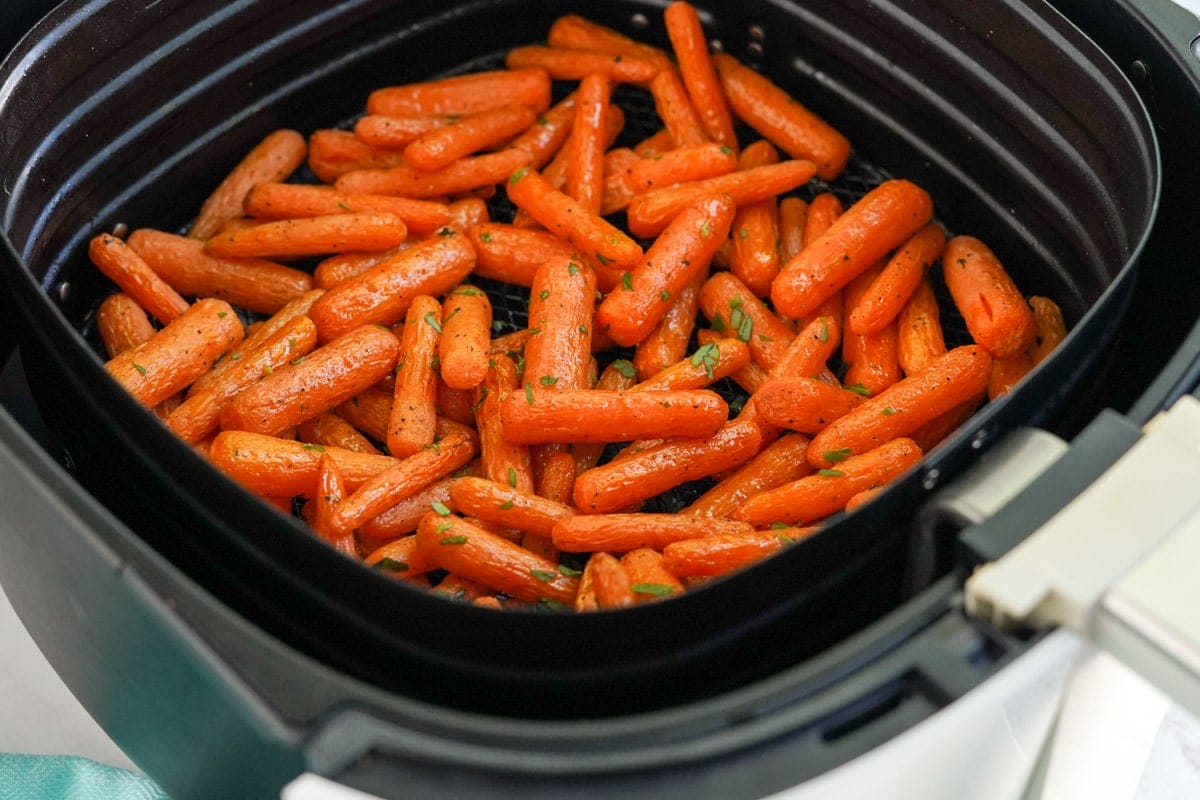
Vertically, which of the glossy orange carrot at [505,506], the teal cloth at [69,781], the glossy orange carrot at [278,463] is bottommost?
the teal cloth at [69,781]

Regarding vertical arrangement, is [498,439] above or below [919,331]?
below

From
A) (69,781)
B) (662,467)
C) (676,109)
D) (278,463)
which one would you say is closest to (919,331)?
(662,467)

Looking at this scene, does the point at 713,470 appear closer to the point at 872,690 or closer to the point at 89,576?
the point at 872,690

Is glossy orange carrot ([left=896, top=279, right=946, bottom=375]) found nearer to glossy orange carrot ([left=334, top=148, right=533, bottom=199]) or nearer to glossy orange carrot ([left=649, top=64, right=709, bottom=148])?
glossy orange carrot ([left=649, top=64, right=709, bottom=148])

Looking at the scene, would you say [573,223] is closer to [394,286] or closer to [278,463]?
[394,286]

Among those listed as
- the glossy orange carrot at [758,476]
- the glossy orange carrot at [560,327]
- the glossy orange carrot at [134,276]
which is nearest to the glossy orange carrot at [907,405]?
the glossy orange carrot at [758,476]

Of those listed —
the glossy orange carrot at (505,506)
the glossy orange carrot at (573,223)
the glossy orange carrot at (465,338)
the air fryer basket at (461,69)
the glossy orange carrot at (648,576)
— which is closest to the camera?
the air fryer basket at (461,69)

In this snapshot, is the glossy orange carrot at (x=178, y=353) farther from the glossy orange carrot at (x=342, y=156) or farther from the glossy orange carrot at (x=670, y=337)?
the glossy orange carrot at (x=670, y=337)
